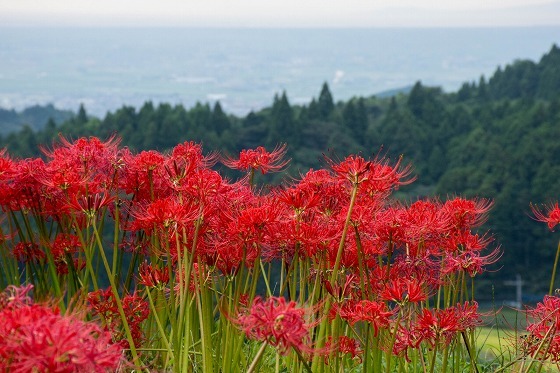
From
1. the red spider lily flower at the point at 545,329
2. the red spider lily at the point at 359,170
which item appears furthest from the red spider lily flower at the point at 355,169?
the red spider lily flower at the point at 545,329

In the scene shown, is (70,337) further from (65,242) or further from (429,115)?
(429,115)

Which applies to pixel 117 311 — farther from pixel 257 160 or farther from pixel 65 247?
pixel 257 160

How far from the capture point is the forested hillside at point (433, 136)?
43.4m

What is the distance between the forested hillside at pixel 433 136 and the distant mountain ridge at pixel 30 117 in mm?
26608

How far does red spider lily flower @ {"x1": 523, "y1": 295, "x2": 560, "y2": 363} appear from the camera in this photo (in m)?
2.60

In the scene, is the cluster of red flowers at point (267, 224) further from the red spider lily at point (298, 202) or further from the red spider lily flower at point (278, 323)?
the red spider lily flower at point (278, 323)

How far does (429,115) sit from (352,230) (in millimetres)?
58982

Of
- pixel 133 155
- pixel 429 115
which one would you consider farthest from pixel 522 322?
pixel 429 115

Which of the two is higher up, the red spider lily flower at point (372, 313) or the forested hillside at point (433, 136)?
the red spider lily flower at point (372, 313)

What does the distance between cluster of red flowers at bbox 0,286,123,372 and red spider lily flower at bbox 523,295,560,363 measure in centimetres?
141

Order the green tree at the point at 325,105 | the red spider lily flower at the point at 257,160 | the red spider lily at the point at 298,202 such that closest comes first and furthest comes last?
the red spider lily at the point at 298,202 → the red spider lily flower at the point at 257,160 → the green tree at the point at 325,105

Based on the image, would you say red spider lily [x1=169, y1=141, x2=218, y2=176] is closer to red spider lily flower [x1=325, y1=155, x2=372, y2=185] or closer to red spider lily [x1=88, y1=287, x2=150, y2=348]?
red spider lily [x1=88, y1=287, x2=150, y2=348]

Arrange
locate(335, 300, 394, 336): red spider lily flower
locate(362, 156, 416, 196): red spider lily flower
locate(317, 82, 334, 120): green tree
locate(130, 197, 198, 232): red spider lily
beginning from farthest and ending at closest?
locate(317, 82, 334, 120): green tree → locate(362, 156, 416, 196): red spider lily flower → locate(130, 197, 198, 232): red spider lily → locate(335, 300, 394, 336): red spider lily flower

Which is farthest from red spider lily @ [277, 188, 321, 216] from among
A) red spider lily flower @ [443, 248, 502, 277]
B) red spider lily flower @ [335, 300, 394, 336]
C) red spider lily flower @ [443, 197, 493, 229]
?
red spider lily flower @ [443, 197, 493, 229]
